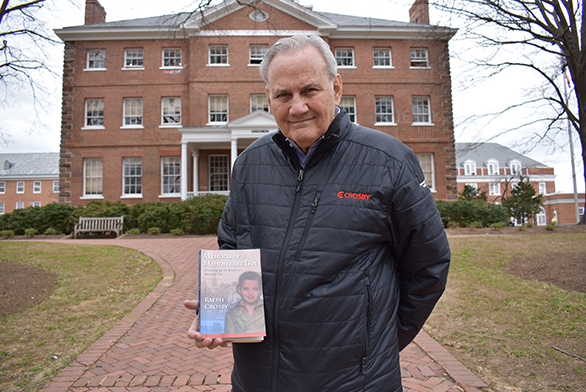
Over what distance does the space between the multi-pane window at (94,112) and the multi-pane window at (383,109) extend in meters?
16.7

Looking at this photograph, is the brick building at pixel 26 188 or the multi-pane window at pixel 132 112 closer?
the multi-pane window at pixel 132 112

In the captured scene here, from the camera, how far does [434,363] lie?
384 cm

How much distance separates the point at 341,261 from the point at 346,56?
24.0 m

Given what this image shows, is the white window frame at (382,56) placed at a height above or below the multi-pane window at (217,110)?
above

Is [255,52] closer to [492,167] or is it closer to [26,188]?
[26,188]

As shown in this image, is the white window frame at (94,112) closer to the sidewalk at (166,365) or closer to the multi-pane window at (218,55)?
the multi-pane window at (218,55)

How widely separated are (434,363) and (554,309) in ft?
7.94

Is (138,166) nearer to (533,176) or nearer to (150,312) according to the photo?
(150,312)

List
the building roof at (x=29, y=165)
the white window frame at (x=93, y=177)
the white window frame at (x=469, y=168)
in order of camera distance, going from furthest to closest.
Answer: the white window frame at (x=469, y=168) < the building roof at (x=29, y=165) < the white window frame at (x=93, y=177)

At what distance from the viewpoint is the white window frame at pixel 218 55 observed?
22375mm

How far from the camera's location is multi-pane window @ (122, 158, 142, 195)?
21891 mm

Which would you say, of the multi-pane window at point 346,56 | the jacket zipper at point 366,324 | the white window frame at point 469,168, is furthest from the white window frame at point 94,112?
the white window frame at point 469,168

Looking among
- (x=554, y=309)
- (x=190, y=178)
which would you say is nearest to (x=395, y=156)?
(x=554, y=309)

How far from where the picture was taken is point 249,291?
153 centimetres
